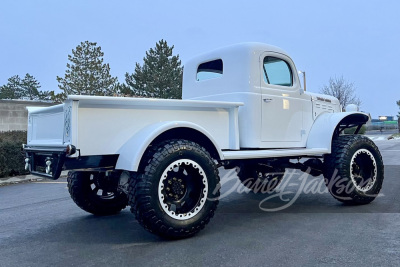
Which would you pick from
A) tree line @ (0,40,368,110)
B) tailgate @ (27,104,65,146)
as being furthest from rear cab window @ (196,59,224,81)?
tree line @ (0,40,368,110)

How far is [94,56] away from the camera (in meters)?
32.8

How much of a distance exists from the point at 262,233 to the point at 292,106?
7.15 feet

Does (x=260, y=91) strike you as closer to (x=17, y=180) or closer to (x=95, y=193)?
(x=95, y=193)

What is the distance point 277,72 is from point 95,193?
3198 millimetres

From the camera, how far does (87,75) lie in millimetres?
31812

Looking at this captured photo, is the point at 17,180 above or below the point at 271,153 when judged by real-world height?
below

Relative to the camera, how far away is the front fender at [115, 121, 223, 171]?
3.49 m

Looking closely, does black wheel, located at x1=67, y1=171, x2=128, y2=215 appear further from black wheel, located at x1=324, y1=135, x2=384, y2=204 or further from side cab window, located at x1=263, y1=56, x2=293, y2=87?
black wheel, located at x1=324, y1=135, x2=384, y2=204

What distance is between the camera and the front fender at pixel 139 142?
11.5 ft

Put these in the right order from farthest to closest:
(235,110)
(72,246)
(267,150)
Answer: (267,150), (235,110), (72,246)

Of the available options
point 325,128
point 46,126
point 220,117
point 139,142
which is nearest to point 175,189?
point 139,142

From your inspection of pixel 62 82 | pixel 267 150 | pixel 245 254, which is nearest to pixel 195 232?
pixel 245 254

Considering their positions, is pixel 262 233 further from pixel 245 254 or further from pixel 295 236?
pixel 245 254

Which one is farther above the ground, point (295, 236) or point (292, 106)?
point (292, 106)
